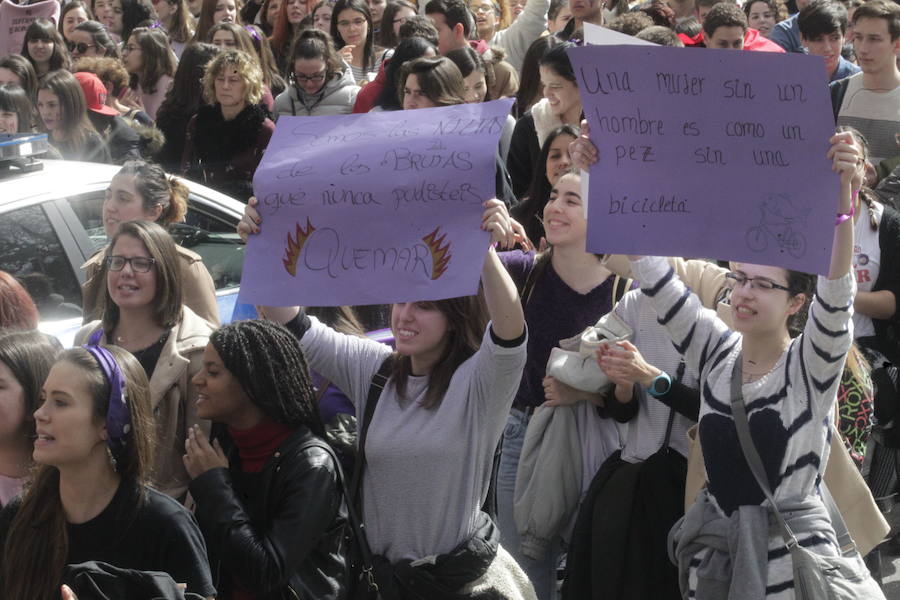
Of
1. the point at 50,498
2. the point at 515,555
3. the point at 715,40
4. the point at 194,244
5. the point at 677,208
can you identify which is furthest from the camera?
the point at 715,40

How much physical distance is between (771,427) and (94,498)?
→ 1.87 m

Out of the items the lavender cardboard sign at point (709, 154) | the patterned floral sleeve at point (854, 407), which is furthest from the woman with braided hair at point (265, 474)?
the patterned floral sleeve at point (854, 407)

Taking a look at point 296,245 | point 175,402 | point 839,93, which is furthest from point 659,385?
point 839,93

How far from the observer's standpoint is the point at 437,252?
12.4 ft

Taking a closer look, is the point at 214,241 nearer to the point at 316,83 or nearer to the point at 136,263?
the point at 136,263

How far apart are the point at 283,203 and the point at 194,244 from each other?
2.73m

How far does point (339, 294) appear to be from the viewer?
3863 millimetres

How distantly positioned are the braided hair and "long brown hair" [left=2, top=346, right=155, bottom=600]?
11.4 inches

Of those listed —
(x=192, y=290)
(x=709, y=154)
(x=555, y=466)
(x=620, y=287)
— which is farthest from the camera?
(x=192, y=290)

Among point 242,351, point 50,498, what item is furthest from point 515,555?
point 50,498

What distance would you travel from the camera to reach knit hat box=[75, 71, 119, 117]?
8992mm

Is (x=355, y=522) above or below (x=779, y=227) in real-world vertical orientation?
below

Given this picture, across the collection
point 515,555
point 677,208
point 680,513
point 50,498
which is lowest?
point 515,555

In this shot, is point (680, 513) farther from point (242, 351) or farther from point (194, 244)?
point (194, 244)
